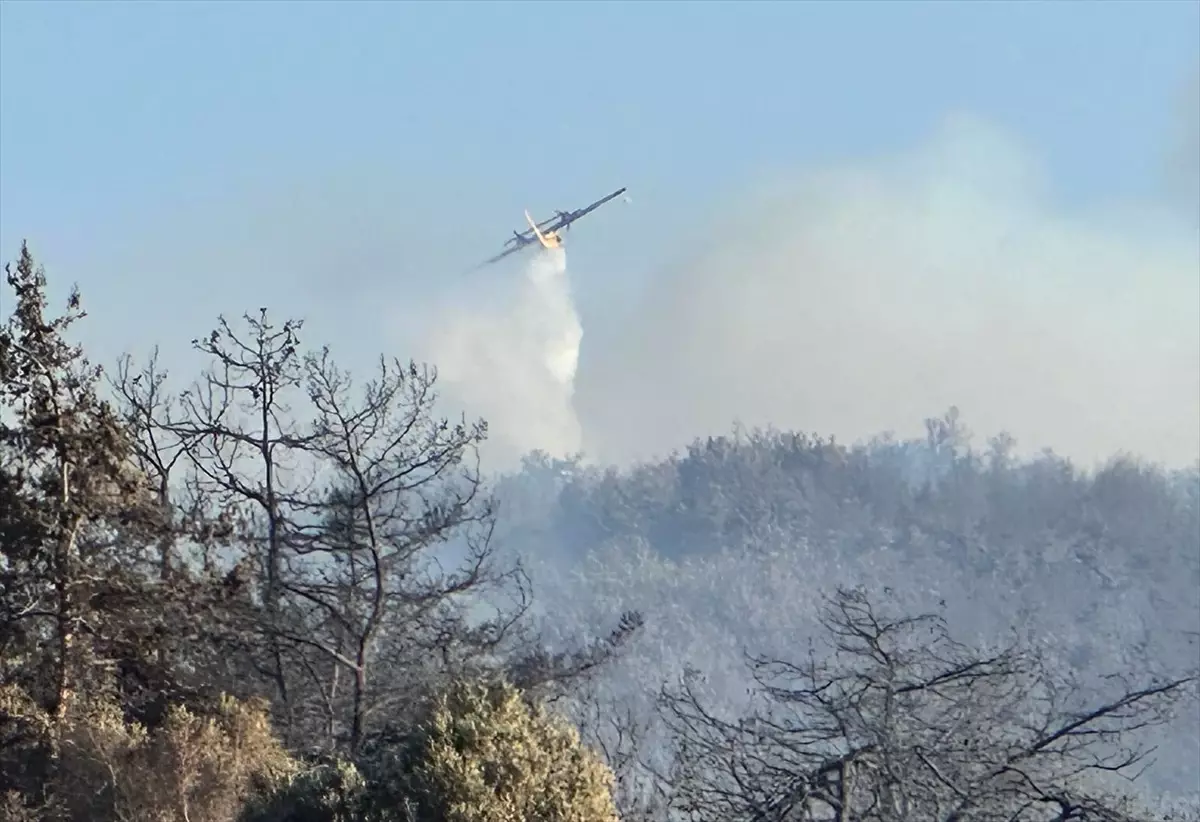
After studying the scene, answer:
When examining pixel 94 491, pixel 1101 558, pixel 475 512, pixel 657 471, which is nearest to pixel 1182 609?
pixel 1101 558

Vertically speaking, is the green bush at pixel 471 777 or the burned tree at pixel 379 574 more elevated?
the burned tree at pixel 379 574

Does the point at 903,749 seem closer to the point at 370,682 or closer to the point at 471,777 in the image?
the point at 471,777

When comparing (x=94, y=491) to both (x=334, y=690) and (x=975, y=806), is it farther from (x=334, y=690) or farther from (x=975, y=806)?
(x=975, y=806)

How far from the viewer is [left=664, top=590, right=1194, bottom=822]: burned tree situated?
1241 centimetres

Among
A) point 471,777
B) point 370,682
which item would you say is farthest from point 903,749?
point 370,682

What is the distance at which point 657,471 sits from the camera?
510ft

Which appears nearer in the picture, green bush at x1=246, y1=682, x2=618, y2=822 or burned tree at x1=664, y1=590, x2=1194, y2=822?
green bush at x1=246, y1=682, x2=618, y2=822

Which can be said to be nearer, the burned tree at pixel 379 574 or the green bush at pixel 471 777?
the green bush at pixel 471 777

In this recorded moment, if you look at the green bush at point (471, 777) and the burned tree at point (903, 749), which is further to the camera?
the burned tree at point (903, 749)

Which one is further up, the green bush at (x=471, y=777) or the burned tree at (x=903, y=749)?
the burned tree at (x=903, y=749)

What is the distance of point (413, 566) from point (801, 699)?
10576 mm

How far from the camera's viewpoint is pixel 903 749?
12.9m

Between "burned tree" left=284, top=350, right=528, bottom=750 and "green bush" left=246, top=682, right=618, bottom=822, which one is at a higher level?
"burned tree" left=284, top=350, right=528, bottom=750

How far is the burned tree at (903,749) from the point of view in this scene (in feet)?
40.7
